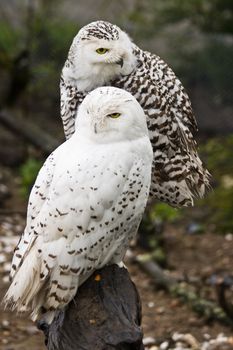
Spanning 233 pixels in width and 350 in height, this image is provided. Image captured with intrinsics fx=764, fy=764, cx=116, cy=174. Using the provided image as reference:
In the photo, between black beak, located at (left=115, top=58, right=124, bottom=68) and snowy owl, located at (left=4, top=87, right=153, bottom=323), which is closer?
snowy owl, located at (left=4, top=87, right=153, bottom=323)

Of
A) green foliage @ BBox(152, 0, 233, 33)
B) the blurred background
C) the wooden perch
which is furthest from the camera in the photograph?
green foliage @ BBox(152, 0, 233, 33)

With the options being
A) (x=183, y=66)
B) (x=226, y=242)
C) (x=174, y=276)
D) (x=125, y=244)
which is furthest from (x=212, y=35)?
(x=125, y=244)

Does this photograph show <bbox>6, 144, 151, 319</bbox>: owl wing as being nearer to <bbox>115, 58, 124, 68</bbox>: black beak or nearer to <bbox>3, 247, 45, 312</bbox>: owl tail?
<bbox>3, 247, 45, 312</bbox>: owl tail

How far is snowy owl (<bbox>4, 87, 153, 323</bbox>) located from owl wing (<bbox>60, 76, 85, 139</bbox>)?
76 cm

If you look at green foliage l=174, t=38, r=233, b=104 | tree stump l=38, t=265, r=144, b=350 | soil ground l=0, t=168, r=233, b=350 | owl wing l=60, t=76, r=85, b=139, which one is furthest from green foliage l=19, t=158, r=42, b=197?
tree stump l=38, t=265, r=144, b=350

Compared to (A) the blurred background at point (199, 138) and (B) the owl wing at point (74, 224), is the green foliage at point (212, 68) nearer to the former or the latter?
(A) the blurred background at point (199, 138)

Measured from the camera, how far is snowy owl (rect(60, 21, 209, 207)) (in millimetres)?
4066

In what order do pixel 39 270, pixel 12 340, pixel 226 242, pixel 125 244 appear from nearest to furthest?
1. pixel 39 270
2. pixel 125 244
3. pixel 12 340
4. pixel 226 242

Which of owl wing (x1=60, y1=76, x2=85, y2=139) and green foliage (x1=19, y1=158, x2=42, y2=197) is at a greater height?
owl wing (x1=60, y1=76, x2=85, y2=139)

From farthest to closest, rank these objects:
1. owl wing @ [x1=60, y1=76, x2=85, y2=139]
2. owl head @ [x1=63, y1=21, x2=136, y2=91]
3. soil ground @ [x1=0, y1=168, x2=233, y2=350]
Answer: soil ground @ [x1=0, y1=168, x2=233, y2=350], owl wing @ [x1=60, y1=76, x2=85, y2=139], owl head @ [x1=63, y1=21, x2=136, y2=91]

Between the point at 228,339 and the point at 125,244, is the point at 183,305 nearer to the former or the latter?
the point at 228,339

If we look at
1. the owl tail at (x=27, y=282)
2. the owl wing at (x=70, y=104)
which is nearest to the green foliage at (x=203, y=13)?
the owl wing at (x=70, y=104)

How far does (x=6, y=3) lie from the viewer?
12391 mm

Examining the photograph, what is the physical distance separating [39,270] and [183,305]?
3048 mm
